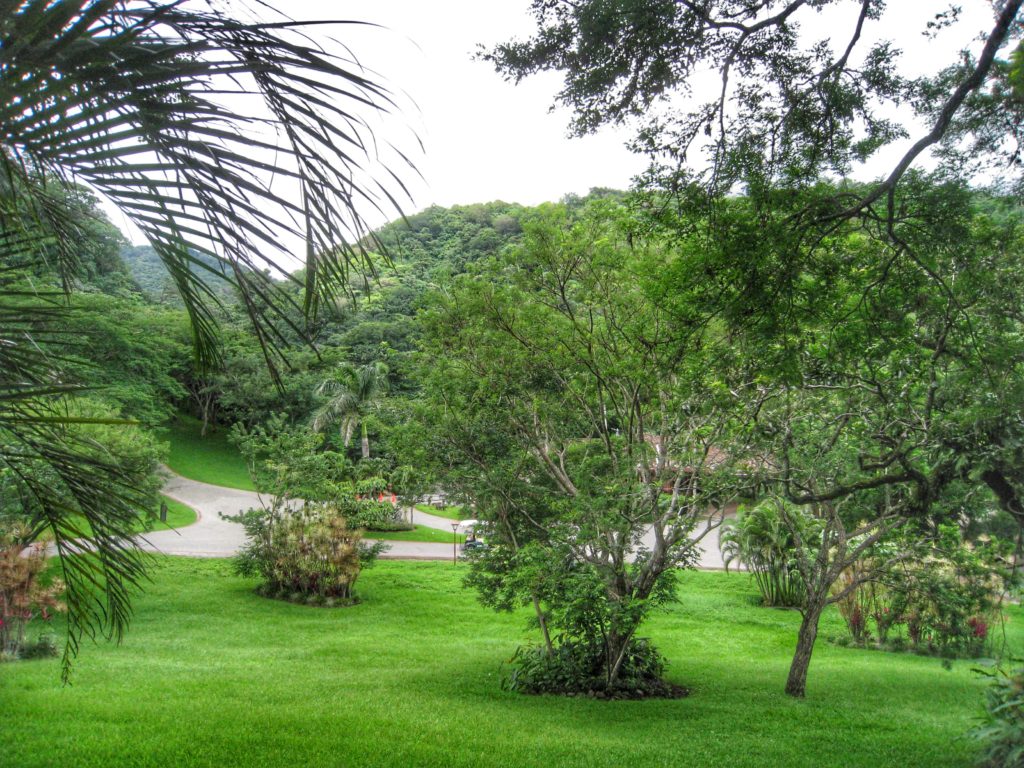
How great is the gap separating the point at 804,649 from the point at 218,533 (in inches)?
715

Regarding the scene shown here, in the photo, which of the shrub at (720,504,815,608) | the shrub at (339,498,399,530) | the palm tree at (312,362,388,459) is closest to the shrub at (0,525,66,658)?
the shrub at (339,498,399,530)

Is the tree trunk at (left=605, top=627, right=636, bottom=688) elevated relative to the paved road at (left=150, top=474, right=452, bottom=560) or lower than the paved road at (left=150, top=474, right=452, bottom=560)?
elevated

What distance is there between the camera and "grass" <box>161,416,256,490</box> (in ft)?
98.0

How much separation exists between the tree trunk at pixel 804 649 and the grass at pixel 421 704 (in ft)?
0.85

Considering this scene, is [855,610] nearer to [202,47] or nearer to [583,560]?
[583,560]

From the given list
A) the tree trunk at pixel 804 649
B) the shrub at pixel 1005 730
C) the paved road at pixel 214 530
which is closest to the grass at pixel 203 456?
the paved road at pixel 214 530

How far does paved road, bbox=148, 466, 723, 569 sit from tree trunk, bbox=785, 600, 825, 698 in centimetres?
605

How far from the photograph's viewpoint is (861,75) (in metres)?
4.75

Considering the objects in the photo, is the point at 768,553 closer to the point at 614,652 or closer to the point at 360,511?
the point at 360,511

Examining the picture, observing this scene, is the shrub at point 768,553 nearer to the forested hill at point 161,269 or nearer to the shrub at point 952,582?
the shrub at point 952,582

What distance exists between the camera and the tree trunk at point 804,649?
8.31 metres

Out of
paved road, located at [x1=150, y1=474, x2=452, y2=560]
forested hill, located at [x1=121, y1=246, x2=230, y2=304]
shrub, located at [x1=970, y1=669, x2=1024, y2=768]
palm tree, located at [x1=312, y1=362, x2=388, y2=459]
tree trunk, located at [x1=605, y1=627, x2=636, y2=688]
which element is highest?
palm tree, located at [x1=312, y1=362, x2=388, y2=459]

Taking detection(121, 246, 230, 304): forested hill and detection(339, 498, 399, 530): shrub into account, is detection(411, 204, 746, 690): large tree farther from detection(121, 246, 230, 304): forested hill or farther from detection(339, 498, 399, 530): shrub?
detection(339, 498, 399, 530): shrub

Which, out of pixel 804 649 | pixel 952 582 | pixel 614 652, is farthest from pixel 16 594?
pixel 952 582
